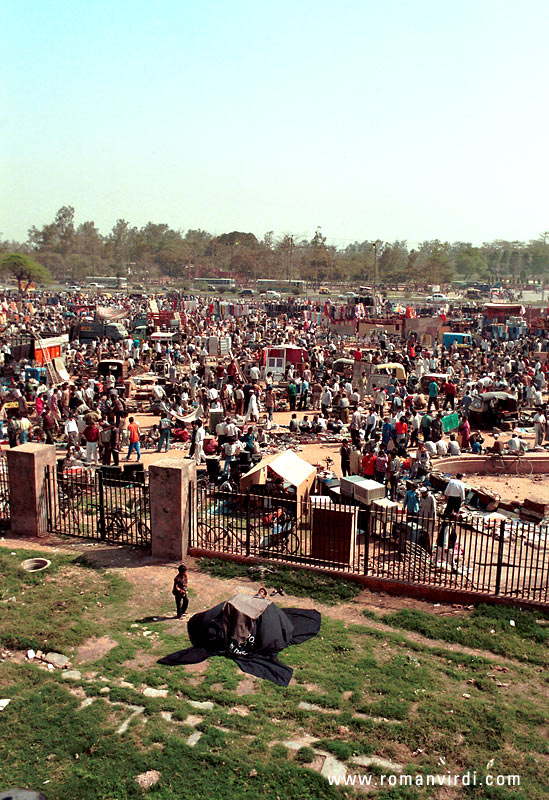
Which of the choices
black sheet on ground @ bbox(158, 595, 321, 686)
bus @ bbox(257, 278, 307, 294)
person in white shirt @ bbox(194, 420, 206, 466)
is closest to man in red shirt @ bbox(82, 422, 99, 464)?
person in white shirt @ bbox(194, 420, 206, 466)

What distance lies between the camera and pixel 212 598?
9883 millimetres

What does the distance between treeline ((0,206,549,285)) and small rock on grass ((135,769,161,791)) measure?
377 feet

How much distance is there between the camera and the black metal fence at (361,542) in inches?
408

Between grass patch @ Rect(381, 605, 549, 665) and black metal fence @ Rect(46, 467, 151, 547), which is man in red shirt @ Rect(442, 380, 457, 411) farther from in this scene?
grass patch @ Rect(381, 605, 549, 665)

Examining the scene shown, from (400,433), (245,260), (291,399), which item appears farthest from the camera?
(245,260)

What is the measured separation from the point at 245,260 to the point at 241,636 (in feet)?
414

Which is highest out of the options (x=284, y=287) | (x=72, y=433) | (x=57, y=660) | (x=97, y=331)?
(x=284, y=287)

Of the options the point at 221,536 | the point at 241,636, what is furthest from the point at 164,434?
the point at 241,636

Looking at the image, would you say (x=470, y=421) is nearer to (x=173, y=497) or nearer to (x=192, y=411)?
(x=192, y=411)

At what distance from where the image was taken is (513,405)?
70.8 feet

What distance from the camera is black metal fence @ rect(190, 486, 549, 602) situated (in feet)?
34.0

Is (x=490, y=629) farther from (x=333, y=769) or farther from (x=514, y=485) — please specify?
(x=514, y=485)

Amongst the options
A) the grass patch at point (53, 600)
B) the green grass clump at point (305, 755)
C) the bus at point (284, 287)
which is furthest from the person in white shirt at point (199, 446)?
the bus at point (284, 287)

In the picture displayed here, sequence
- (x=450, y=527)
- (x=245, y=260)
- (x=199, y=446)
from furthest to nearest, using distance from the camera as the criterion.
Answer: (x=245, y=260) → (x=199, y=446) → (x=450, y=527)
